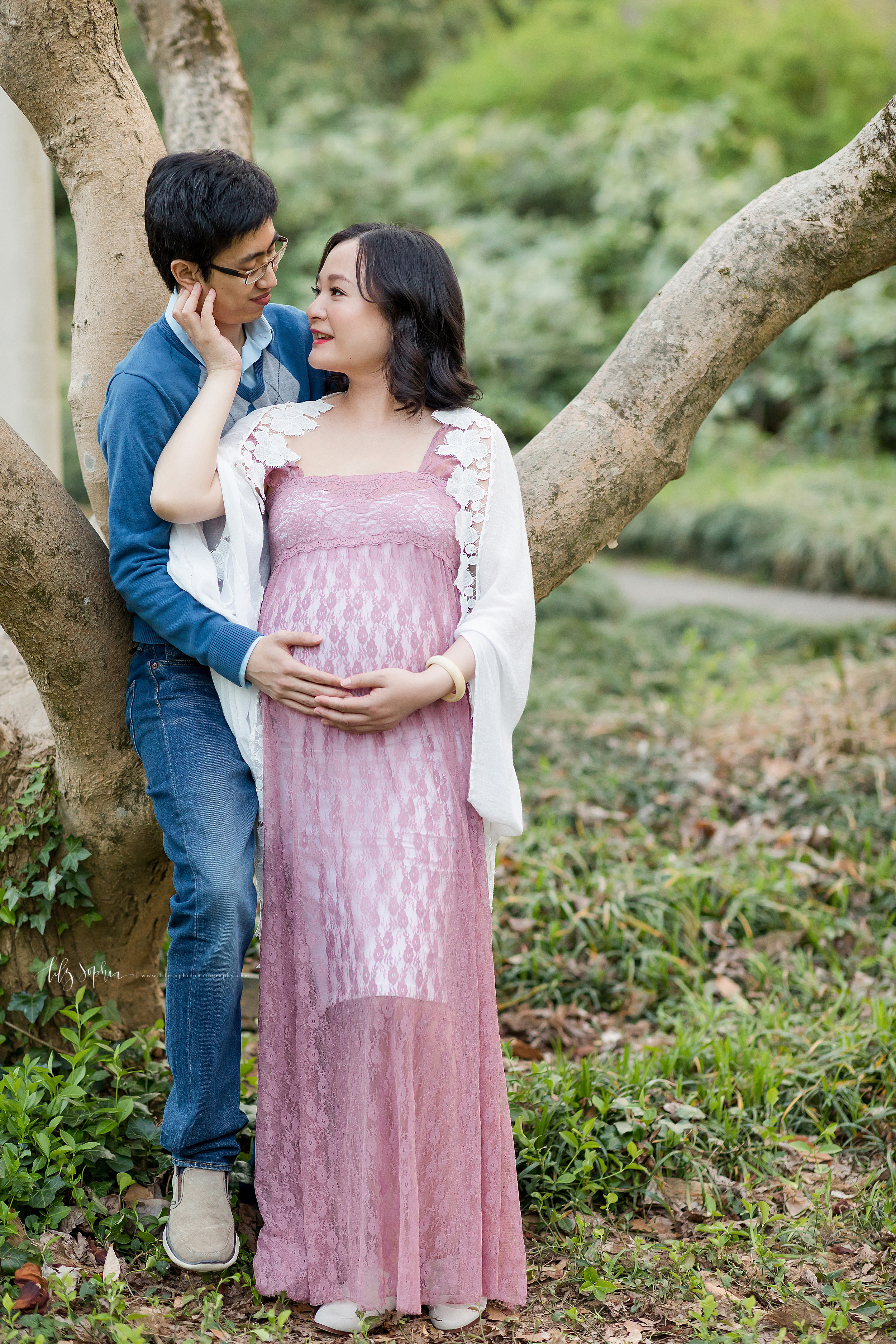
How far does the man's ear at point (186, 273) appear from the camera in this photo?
239 cm

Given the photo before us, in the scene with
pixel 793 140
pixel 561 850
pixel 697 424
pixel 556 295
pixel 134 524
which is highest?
pixel 793 140

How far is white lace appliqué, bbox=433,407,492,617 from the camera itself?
238cm

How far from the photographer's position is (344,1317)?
227cm

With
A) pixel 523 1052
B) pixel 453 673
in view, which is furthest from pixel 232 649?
pixel 523 1052

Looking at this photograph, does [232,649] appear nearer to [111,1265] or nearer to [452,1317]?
[111,1265]

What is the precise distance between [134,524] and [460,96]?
52.4 feet

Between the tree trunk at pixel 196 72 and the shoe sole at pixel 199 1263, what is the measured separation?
312 centimetres

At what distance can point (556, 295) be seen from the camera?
12898mm

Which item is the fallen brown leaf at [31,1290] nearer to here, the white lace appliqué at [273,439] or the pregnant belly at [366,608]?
the pregnant belly at [366,608]

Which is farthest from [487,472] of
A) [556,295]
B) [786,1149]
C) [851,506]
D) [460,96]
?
[460,96]

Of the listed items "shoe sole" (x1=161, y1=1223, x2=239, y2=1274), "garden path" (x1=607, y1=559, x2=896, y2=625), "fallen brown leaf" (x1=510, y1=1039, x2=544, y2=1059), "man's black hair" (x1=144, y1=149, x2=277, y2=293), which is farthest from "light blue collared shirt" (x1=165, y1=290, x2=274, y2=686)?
"garden path" (x1=607, y1=559, x2=896, y2=625)

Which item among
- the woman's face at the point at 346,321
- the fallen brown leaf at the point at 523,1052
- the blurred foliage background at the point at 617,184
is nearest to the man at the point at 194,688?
the woman's face at the point at 346,321

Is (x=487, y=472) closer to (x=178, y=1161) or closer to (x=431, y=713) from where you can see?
(x=431, y=713)

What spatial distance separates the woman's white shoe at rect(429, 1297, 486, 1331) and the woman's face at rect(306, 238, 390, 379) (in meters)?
1.87
